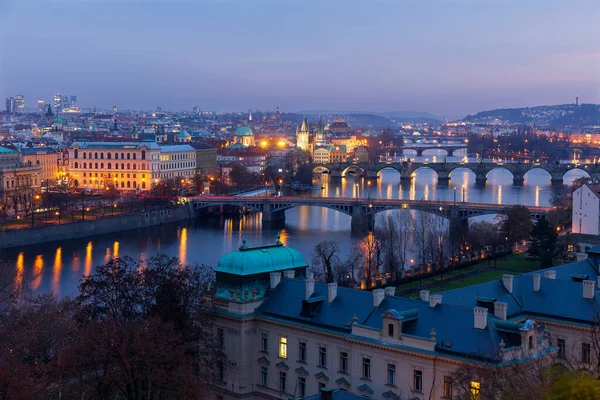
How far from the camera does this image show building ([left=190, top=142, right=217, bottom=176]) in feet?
188

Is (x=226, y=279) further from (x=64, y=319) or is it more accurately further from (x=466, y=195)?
(x=466, y=195)

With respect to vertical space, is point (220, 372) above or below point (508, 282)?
below

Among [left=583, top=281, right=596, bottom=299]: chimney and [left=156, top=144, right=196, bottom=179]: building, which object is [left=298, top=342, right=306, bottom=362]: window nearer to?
[left=583, top=281, right=596, bottom=299]: chimney

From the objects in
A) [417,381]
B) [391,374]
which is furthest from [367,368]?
[417,381]

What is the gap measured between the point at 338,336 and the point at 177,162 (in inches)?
1716

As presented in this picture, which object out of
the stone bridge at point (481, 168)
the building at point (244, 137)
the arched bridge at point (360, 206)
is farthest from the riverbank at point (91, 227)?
the building at point (244, 137)

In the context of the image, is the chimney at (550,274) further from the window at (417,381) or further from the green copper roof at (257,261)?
the window at (417,381)

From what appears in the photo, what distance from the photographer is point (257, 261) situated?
42.3ft

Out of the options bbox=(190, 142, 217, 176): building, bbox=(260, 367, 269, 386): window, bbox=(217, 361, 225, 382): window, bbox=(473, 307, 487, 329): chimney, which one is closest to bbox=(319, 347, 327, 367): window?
bbox=(260, 367, 269, 386): window

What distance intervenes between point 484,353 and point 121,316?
5455 mm

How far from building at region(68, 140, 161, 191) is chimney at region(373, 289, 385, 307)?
1556 inches

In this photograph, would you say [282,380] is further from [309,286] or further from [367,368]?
[367,368]

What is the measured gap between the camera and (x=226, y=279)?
12852mm

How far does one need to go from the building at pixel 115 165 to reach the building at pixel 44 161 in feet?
3.18
